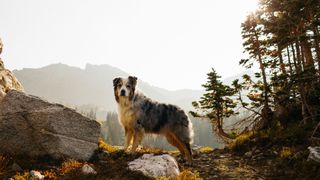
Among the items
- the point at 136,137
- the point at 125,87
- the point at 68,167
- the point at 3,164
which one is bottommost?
the point at 68,167

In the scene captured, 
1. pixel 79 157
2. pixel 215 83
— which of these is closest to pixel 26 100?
pixel 79 157

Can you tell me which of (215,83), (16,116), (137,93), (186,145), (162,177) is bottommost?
(162,177)

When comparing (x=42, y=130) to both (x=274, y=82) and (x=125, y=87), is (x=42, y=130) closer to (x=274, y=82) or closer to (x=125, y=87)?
(x=125, y=87)

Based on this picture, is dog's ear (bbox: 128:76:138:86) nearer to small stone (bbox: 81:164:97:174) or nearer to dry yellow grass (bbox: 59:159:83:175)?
dry yellow grass (bbox: 59:159:83:175)

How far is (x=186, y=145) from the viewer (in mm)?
11891

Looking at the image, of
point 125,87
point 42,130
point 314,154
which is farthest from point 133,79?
point 314,154

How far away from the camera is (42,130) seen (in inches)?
411

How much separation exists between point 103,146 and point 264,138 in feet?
25.5

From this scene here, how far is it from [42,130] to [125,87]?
3.17 metres

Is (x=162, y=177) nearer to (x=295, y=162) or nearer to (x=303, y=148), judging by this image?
(x=295, y=162)

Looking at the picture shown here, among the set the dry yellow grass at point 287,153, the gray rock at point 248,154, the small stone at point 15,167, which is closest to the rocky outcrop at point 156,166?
the small stone at point 15,167

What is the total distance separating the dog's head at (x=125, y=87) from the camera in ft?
35.9

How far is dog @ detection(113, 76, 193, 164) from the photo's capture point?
1123cm

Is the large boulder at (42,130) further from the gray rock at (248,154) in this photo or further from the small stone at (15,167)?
the gray rock at (248,154)
